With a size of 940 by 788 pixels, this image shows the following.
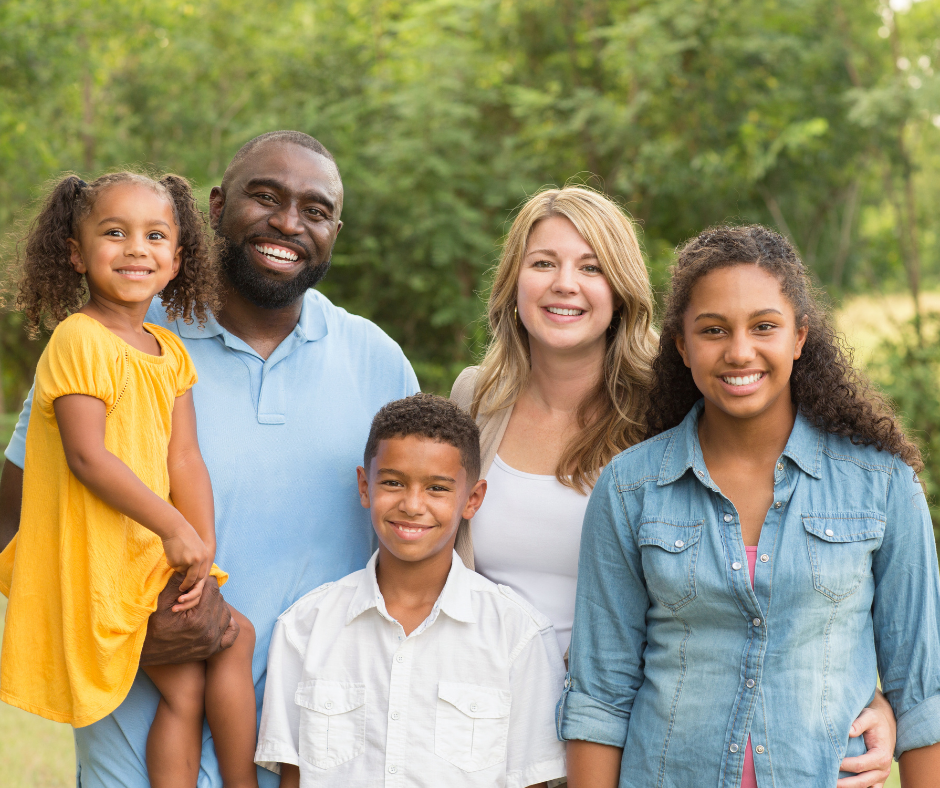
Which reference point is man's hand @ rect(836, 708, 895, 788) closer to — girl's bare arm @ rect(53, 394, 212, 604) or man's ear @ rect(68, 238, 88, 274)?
girl's bare arm @ rect(53, 394, 212, 604)

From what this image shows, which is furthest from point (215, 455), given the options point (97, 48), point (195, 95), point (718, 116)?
point (195, 95)

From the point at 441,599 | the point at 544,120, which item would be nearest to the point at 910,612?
the point at 441,599

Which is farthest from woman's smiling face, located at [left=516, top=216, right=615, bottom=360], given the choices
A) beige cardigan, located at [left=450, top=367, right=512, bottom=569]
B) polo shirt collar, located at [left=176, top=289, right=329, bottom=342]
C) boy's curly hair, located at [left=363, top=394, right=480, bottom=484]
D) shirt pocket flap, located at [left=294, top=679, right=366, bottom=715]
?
shirt pocket flap, located at [left=294, top=679, right=366, bottom=715]

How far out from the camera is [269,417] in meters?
2.62

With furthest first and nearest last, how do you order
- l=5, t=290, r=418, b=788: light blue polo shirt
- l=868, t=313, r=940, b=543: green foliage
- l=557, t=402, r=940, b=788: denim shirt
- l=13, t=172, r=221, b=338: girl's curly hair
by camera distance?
l=868, t=313, r=940, b=543: green foliage → l=5, t=290, r=418, b=788: light blue polo shirt → l=13, t=172, r=221, b=338: girl's curly hair → l=557, t=402, r=940, b=788: denim shirt

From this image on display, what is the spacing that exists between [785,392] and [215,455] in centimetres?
145

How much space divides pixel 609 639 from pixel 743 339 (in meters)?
0.75

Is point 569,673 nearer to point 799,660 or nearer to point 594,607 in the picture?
point 594,607

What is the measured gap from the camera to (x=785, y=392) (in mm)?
2242

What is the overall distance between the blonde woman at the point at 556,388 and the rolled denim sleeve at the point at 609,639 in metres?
0.36

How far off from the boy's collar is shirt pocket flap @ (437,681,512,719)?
0.16 m

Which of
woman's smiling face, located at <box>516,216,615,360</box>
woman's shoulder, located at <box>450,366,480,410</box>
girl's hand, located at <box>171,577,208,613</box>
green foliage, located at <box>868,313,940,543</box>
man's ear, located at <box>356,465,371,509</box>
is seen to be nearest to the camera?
girl's hand, located at <box>171,577,208,613</box>

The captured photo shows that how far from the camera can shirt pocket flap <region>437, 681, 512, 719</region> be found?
2385 mm

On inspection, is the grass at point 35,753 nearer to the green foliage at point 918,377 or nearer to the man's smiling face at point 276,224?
the man's smiling face at point 276,224
